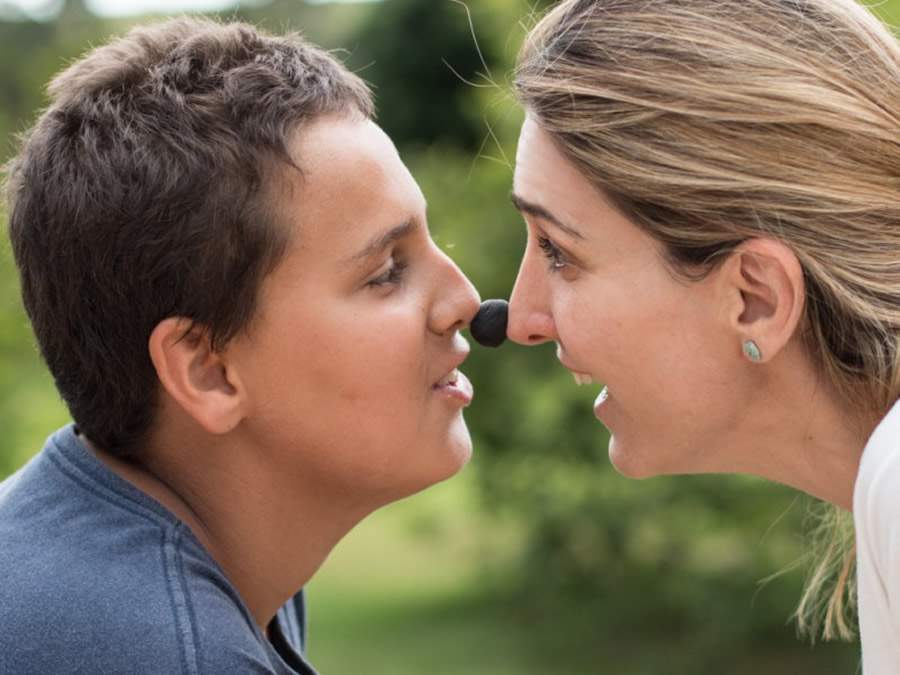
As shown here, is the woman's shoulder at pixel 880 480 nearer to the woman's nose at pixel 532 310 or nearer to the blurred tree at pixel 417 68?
the woman's nose at pixel 532 310

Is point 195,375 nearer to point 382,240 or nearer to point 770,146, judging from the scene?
point 382,240

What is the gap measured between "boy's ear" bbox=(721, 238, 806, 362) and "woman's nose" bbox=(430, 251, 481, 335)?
0.66m

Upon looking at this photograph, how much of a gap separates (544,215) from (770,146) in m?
0.59

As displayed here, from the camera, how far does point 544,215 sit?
3398 millimetres

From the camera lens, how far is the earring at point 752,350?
3.23 meters

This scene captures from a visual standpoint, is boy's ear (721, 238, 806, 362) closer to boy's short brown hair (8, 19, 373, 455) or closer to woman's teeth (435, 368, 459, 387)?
woman's teeth (435, 368, 459, 387)

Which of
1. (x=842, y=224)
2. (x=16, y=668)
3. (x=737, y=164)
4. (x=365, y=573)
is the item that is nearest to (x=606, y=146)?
(x=737, y=164)

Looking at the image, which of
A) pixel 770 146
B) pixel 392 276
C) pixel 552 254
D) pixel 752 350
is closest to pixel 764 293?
pixel 752 350

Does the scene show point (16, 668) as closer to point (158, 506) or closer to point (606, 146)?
point (158, 506)

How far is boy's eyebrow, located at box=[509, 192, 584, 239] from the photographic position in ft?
11.0

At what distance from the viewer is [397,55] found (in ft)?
68.5

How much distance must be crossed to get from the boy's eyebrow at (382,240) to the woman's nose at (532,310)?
332mm

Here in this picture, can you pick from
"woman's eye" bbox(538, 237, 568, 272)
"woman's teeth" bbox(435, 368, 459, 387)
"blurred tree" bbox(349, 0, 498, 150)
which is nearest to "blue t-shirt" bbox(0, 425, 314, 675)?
"woman's teeth" bbox(435, 368, 459, 387)

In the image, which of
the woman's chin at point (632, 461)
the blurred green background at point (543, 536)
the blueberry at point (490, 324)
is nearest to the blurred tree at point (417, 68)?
the blurred green background at point (543, 536)
